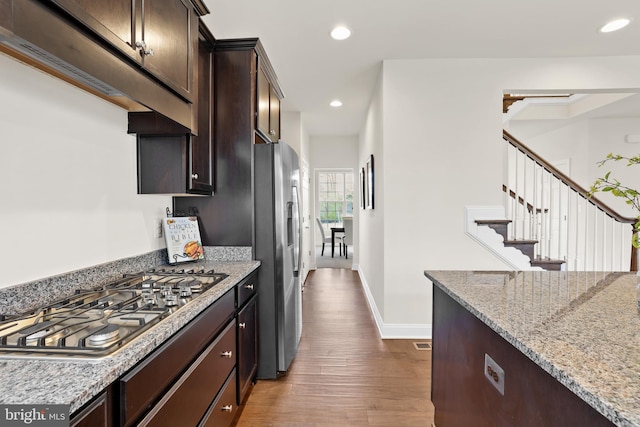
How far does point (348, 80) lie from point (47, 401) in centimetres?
357

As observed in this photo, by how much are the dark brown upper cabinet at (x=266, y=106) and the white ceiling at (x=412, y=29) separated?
320mm

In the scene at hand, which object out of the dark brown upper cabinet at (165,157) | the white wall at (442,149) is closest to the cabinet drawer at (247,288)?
the dark brown upper cabinet at (165,157)

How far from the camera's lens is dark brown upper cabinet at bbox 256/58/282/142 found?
A: 2.42m

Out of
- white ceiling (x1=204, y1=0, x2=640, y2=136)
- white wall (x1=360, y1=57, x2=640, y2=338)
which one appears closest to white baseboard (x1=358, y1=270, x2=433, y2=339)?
white wall (x1=360, y1=57, x2=640, y2=338)

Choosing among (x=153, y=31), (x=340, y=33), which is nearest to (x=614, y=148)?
(x=340, y=33)

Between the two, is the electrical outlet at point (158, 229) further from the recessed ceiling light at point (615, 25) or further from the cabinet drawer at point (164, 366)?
the recessed ceiling light at point (615, 25)

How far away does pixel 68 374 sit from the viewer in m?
0.74

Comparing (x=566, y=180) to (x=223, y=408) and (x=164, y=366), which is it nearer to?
(x=223, y=408)

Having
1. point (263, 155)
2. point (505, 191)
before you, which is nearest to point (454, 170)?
point (505, 191)

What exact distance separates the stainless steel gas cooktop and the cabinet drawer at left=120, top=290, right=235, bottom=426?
9 centimetres

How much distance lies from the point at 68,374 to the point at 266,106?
230cm

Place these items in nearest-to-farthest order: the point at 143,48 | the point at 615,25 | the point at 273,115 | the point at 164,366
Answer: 1. the point at 164,366
2. the point at 143,48
3. the point at 615,25
4. the point at 273,115

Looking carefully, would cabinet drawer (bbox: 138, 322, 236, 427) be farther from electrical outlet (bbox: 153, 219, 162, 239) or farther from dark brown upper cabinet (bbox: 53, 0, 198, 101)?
dark brown upper cabinet (bbox: 53, 0, 198, 101)

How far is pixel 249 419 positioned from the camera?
1896 millimetres
